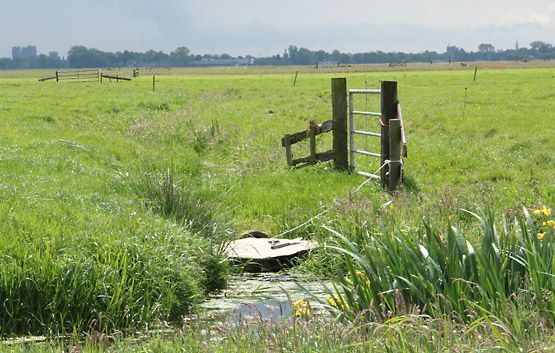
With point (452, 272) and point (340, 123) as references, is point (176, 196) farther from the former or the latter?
point (452, 272)

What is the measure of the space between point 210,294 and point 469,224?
11.5 feet

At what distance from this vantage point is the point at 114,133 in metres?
27.3

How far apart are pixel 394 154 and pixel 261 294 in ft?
18.2

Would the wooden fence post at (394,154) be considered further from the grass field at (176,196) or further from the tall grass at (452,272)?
the tall grass at (452,272)

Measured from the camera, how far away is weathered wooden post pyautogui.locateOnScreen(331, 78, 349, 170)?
17.8m

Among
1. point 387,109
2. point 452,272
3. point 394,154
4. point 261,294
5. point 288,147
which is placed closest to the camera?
point 452,272

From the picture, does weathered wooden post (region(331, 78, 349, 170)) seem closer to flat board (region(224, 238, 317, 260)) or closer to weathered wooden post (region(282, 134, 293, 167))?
weathered wooden post (region(282, 134, 293, 167))

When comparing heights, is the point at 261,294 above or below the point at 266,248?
below

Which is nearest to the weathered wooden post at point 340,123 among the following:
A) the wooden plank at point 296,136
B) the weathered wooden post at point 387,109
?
the wooden plank at point 296,136

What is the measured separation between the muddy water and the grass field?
284mm

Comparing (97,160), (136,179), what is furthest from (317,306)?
(97,160)

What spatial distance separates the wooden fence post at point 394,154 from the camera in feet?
48.3

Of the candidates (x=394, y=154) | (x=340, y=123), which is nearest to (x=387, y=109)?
(x=394, y=154)

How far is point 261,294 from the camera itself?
33.1ft
